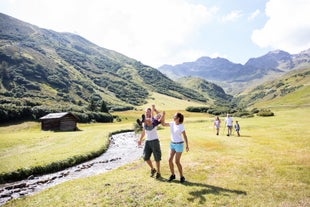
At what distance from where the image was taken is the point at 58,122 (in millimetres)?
79250

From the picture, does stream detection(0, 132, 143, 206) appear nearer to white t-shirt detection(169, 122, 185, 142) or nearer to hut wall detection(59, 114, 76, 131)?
white t-shirt detection(169, 122, 185, 142)

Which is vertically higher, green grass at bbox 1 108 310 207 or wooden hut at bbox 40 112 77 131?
wooden hut at bbox 40 112 77 131

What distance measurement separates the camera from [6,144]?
4103cm

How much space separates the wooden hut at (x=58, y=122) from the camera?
77.9 metres

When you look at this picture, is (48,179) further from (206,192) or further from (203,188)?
(206,192)

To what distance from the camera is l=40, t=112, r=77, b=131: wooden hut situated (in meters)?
→ 77.9

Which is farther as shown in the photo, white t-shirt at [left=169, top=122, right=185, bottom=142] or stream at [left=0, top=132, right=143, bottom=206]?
stream at [left=0, top=132, right=143, bottom=206]

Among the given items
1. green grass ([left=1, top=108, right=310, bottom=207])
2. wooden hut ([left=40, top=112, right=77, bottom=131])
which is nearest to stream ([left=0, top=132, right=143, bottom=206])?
green grass ([left=1, top=108, right=310, bottom=207])

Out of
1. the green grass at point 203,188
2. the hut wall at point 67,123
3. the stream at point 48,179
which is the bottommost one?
the stream at point 48,179

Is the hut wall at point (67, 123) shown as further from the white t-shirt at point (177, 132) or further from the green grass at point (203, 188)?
the white t-shirt at point (177, 132)

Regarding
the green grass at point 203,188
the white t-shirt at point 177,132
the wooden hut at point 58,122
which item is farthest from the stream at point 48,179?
the wooden hut at point 58,122

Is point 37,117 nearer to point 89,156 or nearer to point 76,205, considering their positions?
point 89,156

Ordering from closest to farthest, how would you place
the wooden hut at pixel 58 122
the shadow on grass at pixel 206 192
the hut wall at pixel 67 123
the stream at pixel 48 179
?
the shadow on grass at pixel 206 192, the stream at pixel 48 179, the wooden hut at pixel 58 122, the hut wall at pixel 67 123

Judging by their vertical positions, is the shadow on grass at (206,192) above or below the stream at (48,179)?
above
